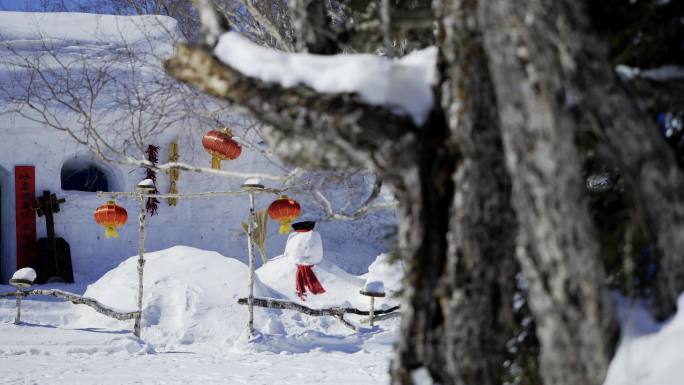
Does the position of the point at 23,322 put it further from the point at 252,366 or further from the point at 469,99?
the point at 469,99

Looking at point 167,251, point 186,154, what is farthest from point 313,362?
point 186,154

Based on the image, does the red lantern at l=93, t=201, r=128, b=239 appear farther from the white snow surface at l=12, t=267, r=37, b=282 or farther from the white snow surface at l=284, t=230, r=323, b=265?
the white snow surface at l=284, t=230, r=323, b=265

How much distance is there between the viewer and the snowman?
38.8 ft

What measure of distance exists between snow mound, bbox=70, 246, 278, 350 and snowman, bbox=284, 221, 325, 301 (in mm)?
533

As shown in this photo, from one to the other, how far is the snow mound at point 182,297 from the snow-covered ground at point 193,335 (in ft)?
0.06

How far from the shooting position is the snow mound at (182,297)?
10.3m

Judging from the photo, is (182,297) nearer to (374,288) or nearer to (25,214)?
(374,288)

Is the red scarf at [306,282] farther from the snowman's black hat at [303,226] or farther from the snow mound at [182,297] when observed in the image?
the snowman's black hat at [303,226]

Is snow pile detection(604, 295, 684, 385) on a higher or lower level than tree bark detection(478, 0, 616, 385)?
lower

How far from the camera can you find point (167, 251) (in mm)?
12820

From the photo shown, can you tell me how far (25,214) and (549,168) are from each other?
1409 centimetres

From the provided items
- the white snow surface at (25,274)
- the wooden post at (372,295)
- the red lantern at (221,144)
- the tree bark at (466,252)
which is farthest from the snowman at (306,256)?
the tree bark at (466,252)

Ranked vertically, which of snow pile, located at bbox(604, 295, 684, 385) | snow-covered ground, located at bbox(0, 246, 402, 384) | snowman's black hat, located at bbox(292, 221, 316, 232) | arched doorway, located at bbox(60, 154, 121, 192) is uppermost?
arched doorway, located at bbox(60, 154, 121, 192)

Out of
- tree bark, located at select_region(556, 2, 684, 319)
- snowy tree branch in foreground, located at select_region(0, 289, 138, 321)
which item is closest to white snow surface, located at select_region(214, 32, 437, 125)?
A: tree bark, located at select_region(556, 2, 684, 319)
